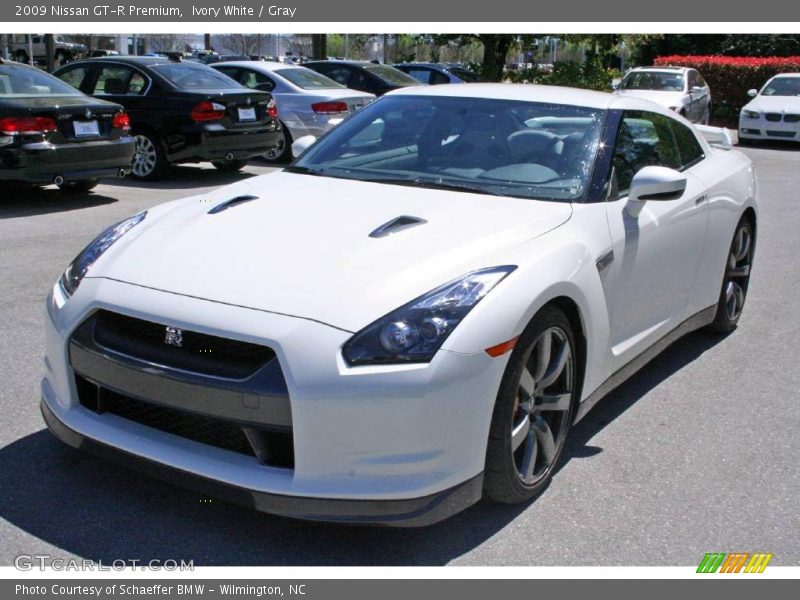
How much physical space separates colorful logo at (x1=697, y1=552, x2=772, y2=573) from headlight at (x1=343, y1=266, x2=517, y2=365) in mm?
1206

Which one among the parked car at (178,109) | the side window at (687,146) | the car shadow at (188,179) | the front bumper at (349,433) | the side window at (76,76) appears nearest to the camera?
the front bumper at (349,433)

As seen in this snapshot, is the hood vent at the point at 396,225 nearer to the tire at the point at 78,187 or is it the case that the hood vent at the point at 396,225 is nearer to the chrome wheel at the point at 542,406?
the chrome wheel at the point at 542,406

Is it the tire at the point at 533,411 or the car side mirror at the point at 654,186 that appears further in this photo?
the car side mirror at the point at 654,186

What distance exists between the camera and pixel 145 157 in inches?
471

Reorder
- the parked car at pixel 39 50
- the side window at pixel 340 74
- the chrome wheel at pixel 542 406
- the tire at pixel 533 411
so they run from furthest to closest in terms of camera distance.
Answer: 1. the parked car at pixel 39 50
2. the side window at pixel 340 74
3. the chrome wheel at pixel 542 406
4. the tire at pixel 533 411

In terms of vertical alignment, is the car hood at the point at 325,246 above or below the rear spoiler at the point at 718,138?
below

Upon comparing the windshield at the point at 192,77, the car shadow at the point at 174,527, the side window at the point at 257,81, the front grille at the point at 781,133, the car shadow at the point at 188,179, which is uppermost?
the windshield at the point at 192,77

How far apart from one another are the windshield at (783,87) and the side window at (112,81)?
46.7 ft

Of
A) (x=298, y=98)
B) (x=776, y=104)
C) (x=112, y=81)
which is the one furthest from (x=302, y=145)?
(x=776, y=104)

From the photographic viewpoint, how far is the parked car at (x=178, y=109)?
38.1 feet

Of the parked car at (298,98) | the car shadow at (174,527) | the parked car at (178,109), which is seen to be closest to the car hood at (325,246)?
the car shadow at (174,527)

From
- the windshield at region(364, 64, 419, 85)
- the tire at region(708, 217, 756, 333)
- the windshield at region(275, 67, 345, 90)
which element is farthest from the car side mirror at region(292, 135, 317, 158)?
the windshield at region(364, 64, 419, 85)

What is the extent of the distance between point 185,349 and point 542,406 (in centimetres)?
138

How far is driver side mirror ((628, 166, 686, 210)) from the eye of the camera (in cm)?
420
